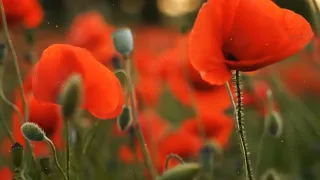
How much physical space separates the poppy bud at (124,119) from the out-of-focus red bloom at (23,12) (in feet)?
1.13

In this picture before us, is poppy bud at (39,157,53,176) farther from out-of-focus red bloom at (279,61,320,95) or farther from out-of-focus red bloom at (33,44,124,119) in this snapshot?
out-of-focus red bloom at (279,61,320,95)

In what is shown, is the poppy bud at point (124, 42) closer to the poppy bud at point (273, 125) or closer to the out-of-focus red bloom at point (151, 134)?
the poppy bud at point (273, 125)

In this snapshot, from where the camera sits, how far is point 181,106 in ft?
8.03

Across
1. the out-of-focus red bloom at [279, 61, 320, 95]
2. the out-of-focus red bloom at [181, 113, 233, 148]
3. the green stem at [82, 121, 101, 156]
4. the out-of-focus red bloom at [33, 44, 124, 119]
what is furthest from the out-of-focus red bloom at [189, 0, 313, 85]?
the out-of-focus red bloom at [279, 61, 320, 95]

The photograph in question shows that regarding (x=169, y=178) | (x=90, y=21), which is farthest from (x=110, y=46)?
(x=169, y=178)

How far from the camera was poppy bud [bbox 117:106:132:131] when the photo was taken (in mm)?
843

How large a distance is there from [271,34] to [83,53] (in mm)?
179

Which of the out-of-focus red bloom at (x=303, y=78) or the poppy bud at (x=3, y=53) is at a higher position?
the poppy bud at (x=3, y=53)

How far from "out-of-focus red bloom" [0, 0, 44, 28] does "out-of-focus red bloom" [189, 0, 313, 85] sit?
1.62 feet

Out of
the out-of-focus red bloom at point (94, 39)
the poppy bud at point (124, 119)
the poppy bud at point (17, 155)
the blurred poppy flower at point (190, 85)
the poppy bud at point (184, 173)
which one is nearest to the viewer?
the poppy bud at point (184, 173)

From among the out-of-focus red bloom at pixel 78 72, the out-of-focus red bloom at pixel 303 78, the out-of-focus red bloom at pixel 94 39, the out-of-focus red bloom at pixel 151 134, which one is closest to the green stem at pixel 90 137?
the out-of-focus red bloom at pixel 78 72

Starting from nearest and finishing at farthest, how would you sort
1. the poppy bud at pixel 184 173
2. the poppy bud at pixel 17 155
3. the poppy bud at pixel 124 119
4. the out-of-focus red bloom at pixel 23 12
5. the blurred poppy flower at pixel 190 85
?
the poppy bud at pixel 184 173 < the poppy bud at pixel 17 155 < the poppy bud at pixel 124 119 < the out-of-focus red bloom at pixel 23 12 < the blurred poppy flower at pixel 190 85

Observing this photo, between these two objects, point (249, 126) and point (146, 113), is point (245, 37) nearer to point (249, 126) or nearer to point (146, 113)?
point (146, 113)

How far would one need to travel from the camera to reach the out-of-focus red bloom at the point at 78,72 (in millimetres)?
738
